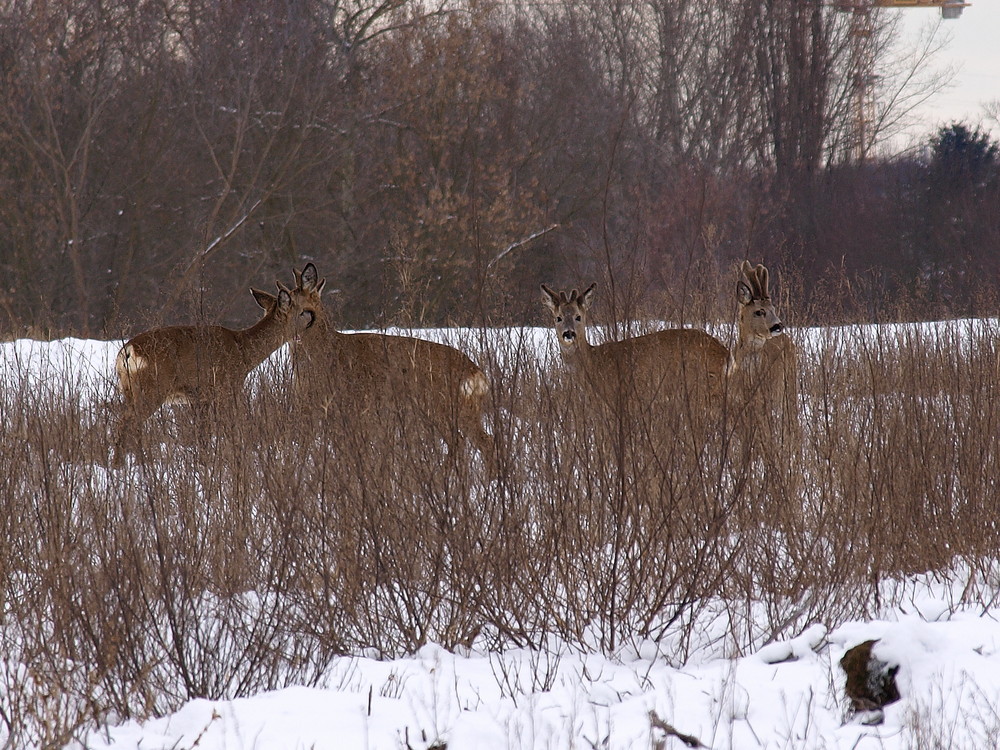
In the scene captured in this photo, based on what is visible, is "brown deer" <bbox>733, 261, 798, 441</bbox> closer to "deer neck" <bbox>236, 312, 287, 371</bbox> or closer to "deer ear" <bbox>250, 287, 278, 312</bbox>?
"deer neck" <bbox>236, 312, 287, 371</bbox>

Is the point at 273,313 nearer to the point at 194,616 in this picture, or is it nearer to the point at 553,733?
the point at 194,616

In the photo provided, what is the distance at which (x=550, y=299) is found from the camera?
33.4ft

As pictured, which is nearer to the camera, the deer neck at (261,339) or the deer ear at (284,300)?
the deer neck at (261,339)

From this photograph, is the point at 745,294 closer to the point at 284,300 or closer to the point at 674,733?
the point at 284,300

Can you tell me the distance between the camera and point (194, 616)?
391 cm

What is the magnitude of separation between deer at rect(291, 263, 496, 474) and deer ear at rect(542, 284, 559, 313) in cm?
153

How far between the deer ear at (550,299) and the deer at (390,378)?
1.53m

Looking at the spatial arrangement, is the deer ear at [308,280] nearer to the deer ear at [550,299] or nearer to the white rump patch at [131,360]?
the white rump patch at [131,360]

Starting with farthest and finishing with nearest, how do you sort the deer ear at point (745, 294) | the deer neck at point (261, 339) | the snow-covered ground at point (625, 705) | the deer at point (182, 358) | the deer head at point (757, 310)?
the deer neck at point (261, 339) < the deer at point (182, 358) < the deer head at point (757, 310) < the deer ear at point (745, 294) < the snow-covered ground at point (625, 705)

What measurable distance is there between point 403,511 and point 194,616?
45.8 inches

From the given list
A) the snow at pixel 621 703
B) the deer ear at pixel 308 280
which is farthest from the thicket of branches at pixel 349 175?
the snow at pixel 621 703

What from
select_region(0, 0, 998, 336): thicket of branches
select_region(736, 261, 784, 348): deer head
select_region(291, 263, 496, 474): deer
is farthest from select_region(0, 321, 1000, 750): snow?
select_region(0, 0, 998, 336): thicket of branches

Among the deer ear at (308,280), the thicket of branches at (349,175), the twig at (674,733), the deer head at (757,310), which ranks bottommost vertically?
the twig at (674,733)

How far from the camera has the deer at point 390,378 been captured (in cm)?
483
